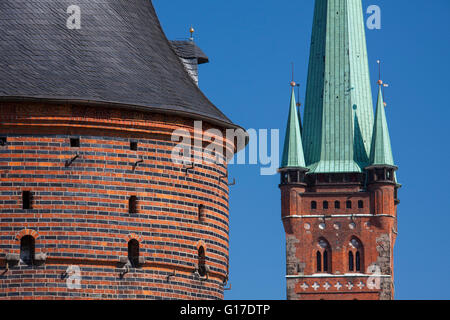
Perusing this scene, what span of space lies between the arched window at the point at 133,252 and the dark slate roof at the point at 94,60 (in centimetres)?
341

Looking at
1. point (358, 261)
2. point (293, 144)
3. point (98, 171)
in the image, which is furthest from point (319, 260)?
point (98, 171)

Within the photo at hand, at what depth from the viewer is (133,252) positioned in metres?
39.2

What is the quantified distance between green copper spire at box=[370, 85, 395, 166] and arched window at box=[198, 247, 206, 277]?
93.7 metres

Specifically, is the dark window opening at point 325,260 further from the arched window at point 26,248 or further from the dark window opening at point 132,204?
the arched window at point 26,248

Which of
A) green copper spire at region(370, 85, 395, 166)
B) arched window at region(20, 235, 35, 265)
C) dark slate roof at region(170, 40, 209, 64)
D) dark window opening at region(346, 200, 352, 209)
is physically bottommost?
arched window at region(20, 235, 35, 265)

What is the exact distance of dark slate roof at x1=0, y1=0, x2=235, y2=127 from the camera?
39.5 meters

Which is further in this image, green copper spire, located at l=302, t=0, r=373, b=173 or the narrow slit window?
the narrow slit window

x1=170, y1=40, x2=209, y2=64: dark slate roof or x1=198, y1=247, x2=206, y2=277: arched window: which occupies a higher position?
x1=170, y1=40, x2=209, y2=64: dark slate roof

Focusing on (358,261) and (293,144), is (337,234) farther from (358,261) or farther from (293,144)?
(293,144)

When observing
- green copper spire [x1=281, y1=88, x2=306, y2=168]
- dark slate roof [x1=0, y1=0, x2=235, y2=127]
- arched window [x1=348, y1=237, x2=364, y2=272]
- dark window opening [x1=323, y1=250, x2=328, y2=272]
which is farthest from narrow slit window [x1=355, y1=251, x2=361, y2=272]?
dark slate roof [x1=0, y1=0, x2=235, y2=127]

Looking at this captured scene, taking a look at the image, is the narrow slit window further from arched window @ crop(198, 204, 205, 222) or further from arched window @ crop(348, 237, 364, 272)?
arched window @ crop(198, 204, 205, 222)

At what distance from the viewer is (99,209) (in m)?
38.8

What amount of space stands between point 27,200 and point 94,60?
442 cm
